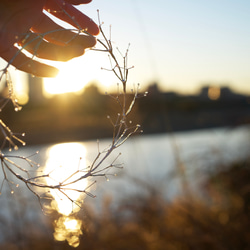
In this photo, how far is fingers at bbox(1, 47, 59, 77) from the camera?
19.7 inches

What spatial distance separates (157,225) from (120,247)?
0.28m

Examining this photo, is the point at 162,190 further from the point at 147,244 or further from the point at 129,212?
the point at 147,244

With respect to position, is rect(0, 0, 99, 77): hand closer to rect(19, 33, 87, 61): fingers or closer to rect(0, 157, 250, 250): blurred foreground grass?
rect(19, 33, 87, 61): fingers

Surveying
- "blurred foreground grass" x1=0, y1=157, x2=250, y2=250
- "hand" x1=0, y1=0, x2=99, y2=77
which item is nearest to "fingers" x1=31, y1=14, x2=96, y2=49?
"hand" x1=0, y1=0, x2=99, y2=77

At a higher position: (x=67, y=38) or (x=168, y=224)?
(x=67, y=38)

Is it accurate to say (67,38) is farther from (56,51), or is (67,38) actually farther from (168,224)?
(168,224)

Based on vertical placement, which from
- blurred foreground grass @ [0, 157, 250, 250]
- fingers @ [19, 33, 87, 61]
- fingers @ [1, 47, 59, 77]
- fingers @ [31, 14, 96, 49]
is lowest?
blurred foreground grass @ [0, 157, 250, 250]

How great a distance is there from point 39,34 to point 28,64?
6cm

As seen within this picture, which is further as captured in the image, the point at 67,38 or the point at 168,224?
the point at 168,224

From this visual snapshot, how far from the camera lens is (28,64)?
1.61 ft

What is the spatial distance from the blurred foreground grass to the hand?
97 centimetres

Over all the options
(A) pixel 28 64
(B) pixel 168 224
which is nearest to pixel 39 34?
(A) pixel 28 64

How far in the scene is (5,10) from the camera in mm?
455

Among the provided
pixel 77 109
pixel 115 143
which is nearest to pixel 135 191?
pixel 115 143
